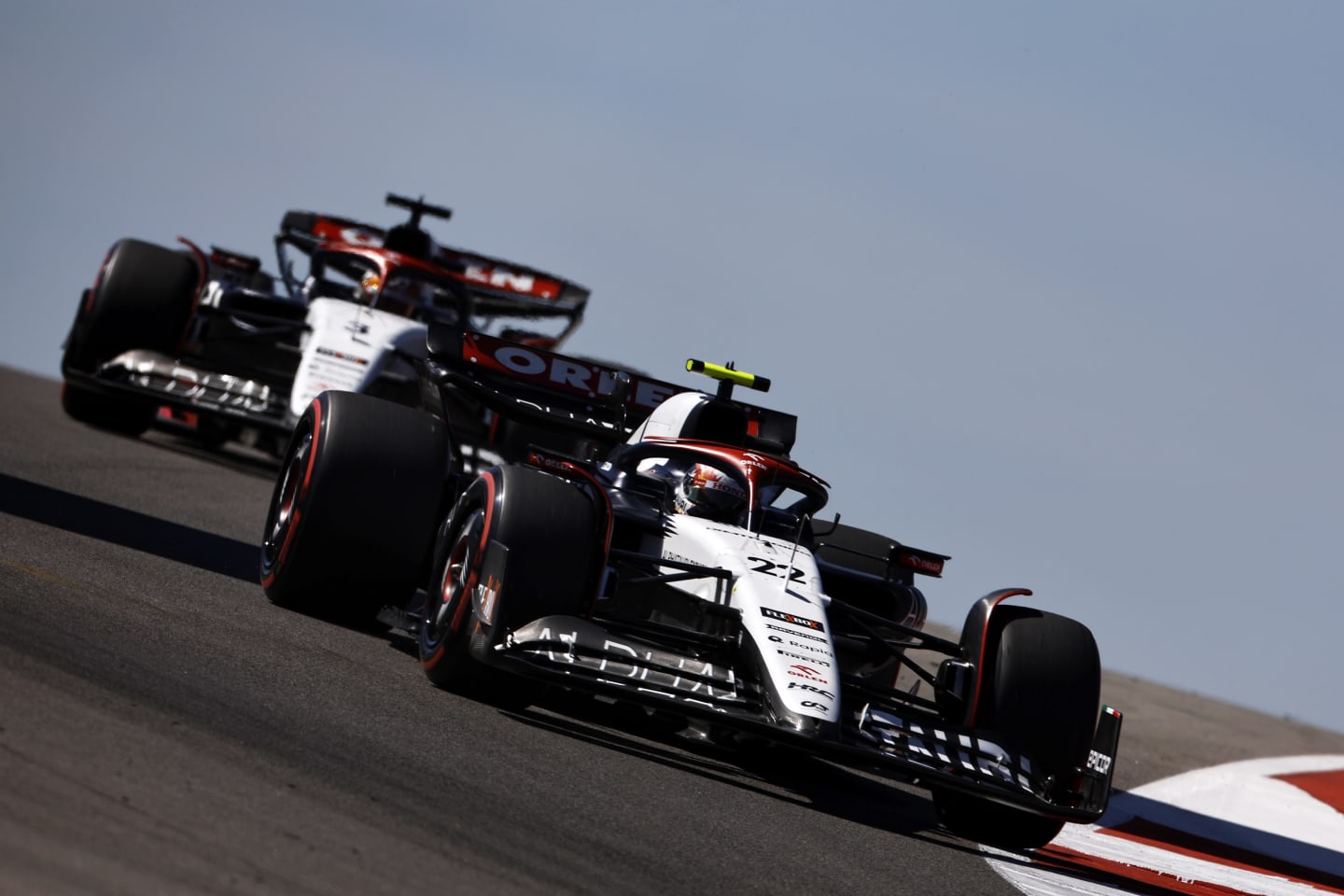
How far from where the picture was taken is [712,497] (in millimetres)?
8891

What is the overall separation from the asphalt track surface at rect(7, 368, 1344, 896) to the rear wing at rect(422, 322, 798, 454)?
1.61 metres

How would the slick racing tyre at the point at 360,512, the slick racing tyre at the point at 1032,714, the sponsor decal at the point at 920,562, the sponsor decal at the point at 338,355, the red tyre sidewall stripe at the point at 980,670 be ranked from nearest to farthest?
the slick racing tyre at the point at 1032,714 → the red tyre sidewall stripe at the point at 980,670 → the slick racing tyre at the point at 360,512 → the sponsor decal at the point at 920,562 → the sponsor decal at the point at 338,355

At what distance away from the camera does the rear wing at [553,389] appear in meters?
10.1

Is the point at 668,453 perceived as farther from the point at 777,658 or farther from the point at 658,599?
the point at 777,658

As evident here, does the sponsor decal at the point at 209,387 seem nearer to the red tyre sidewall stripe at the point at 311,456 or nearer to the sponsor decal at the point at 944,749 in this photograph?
the red tyre sidewall stripe at the point at 311,456

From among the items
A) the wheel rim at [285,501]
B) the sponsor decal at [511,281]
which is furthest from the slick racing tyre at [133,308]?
the wheel rim at [285,501]

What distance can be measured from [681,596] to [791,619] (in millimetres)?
747

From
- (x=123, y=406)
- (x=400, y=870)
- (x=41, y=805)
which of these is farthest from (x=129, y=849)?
(x=123, y=406)

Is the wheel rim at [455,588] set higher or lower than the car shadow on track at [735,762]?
higher

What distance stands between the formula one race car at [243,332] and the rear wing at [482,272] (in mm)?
227

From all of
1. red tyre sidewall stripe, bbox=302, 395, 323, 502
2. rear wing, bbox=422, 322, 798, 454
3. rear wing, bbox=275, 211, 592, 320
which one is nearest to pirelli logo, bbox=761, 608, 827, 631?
rear wing, bbox=422, 322, 798, 454

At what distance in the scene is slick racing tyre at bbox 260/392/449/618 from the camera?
28.8 ft

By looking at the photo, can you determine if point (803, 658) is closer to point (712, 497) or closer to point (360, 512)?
point (712, 497)

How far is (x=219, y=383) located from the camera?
15.9 metres
